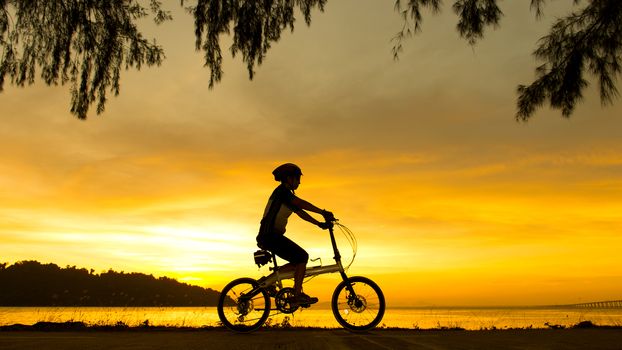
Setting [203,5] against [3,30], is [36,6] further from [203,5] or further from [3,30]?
[203,5]

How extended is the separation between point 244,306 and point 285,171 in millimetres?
2053

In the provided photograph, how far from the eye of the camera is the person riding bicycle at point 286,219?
Answer: 24.2 ft

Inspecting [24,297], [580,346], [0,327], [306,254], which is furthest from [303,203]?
[24,297]

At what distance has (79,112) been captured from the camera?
22.6ft

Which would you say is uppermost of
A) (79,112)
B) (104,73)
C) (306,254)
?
(104,73)

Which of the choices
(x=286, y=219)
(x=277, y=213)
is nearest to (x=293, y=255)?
(x=286, y=219)

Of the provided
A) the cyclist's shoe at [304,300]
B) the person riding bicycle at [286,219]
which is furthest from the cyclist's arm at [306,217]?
the cyclist's shoe at [304,300]

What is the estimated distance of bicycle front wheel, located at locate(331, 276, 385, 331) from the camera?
7.91 metres

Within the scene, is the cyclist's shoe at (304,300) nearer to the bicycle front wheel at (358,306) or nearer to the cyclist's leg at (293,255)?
the cyclist's leg at (293,255)

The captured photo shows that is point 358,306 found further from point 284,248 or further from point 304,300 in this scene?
point 284,248

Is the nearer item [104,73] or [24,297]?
[104,73]

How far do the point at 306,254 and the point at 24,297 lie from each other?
189186mm

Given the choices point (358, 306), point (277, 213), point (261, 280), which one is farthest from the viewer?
point (358, 306)

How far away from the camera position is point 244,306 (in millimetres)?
7789
